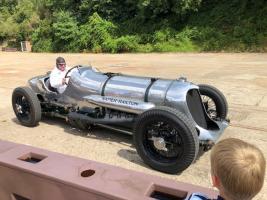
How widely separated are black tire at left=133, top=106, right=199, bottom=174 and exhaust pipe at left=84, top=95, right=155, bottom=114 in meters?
0.50

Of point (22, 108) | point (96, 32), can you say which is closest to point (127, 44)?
point (96, 32)

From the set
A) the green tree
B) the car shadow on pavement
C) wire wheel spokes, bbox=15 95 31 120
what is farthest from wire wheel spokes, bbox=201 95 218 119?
the green tree

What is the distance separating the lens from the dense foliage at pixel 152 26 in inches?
794

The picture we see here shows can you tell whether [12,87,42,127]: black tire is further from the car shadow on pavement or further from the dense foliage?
the dense foliage

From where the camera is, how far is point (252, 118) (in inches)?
279

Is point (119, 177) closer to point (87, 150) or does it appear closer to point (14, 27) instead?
point (87, 150)

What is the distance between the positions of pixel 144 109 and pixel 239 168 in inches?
132

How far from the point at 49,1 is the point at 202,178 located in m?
28.8

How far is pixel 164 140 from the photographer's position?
15.5 feet

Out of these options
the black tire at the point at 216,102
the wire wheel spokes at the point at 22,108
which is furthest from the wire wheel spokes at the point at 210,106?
the wire wheel spokes at the point at 22,108

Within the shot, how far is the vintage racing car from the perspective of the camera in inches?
182

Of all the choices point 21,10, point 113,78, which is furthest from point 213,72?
point 21,10

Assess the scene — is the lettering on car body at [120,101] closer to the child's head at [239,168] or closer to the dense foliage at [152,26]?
A: the child's head at [239,168]

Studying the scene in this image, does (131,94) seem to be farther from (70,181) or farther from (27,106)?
(70,181)
